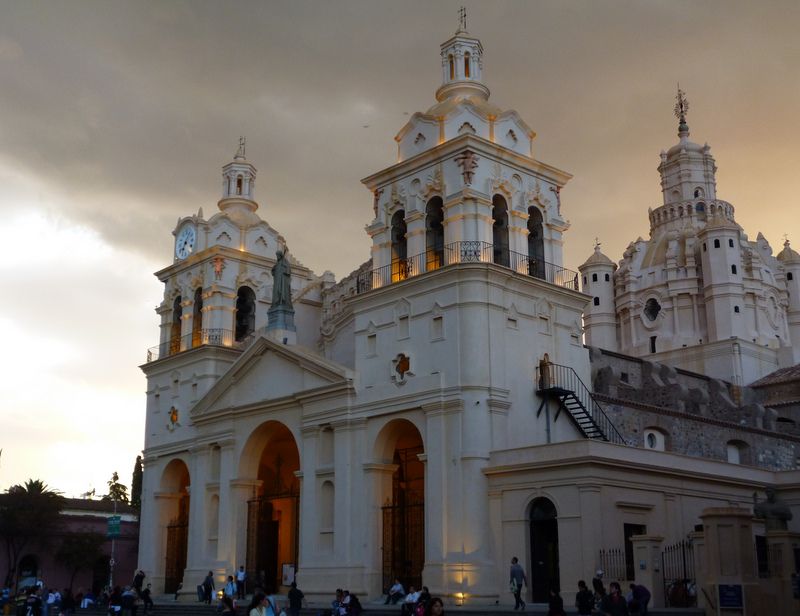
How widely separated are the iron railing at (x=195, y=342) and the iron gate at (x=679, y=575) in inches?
901

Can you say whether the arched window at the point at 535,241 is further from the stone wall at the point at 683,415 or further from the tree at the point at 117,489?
the tree at the point at 117,489

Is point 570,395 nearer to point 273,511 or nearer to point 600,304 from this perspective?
point 273,511

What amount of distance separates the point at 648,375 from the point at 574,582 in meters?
20.9

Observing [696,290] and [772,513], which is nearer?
[772,513]

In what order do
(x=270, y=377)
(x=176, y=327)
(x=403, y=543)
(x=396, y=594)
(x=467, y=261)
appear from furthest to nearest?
(x=176, y=327) → (x=270, y=377) → (x=403, y=543) → (x=467, y=261) → (x=396, y=594)

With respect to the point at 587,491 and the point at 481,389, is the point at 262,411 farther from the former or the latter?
the point at 587,491

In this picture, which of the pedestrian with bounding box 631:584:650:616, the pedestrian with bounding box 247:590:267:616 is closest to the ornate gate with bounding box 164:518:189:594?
the pedestrian with bounding box 631:584:650:616

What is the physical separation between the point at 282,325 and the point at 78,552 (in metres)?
24.0

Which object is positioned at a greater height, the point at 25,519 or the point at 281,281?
the point at 281,281

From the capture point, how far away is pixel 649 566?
26859mm

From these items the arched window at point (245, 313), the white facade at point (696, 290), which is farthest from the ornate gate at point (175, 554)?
the white facade at point (696, 290)

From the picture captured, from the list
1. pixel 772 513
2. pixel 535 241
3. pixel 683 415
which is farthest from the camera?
pixel 683 415

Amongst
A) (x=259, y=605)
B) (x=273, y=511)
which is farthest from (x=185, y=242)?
(x=259, y=605)

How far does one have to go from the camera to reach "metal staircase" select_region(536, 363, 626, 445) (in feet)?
111
